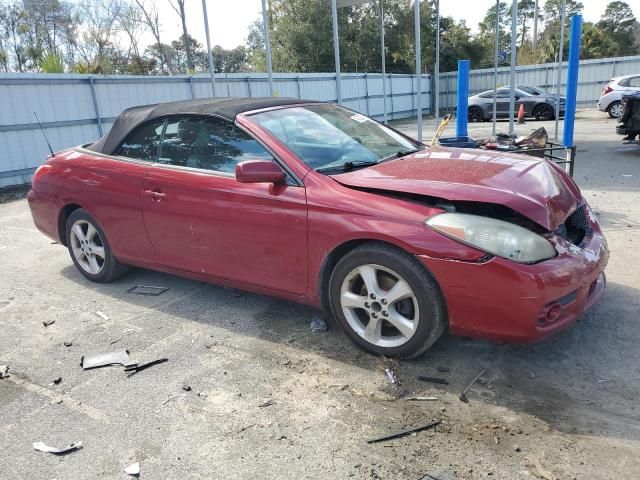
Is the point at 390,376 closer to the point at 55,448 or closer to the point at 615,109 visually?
the point at 55,448

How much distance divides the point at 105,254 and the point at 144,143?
109cm

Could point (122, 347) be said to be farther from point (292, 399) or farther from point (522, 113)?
point (522, 113)

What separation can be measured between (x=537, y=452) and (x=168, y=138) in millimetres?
3339

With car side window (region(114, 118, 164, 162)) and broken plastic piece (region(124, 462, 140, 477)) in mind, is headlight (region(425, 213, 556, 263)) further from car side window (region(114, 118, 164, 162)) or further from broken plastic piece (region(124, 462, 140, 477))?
car side window (region(114, 118, 164, 162))

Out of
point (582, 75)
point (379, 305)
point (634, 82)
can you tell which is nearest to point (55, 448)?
point (379, 305)

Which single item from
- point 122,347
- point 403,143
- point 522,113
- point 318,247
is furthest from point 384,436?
point 522,113

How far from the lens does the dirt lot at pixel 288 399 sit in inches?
94.6

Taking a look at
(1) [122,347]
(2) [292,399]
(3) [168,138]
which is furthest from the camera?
(3) [168,138]

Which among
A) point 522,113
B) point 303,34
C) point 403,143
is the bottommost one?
point 522,113

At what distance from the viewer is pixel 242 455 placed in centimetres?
248

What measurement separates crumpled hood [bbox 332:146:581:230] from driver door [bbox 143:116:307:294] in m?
0.50

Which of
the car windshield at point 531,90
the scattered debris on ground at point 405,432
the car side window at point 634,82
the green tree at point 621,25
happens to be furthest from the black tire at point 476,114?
the green tree at point 621,25

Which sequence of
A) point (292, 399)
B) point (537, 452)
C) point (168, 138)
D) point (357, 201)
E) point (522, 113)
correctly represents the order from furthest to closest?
1. point (522, 113)
2. point (168, 138)
3. point (357, 201)
4. point (292, 399)
5. point (537, 452)

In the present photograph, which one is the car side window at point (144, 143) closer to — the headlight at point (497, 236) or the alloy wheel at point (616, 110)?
the headlight at point (497, 236)
